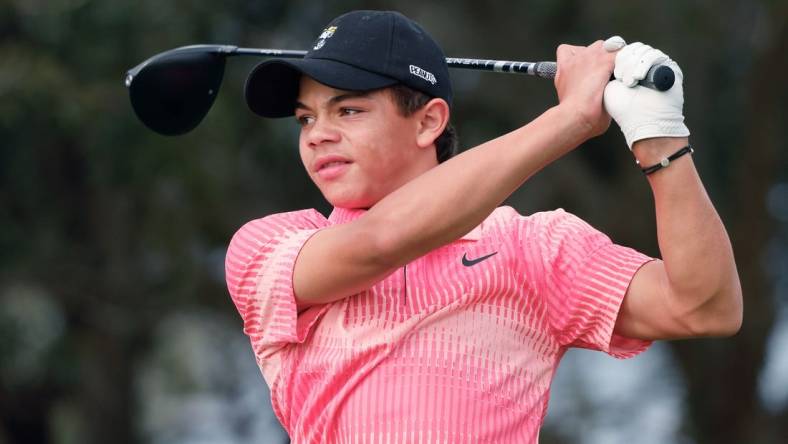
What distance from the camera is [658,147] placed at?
356 cm

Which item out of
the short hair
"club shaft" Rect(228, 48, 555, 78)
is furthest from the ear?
"club shaft" Rect(228, 48, 555, 78)

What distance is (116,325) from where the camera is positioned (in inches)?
603

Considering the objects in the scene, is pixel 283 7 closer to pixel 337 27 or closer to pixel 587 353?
pixel 587 353

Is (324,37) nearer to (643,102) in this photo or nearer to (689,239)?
(643,102)

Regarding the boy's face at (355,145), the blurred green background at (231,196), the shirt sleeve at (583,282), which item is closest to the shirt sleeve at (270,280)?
the boy's face at (355,145)

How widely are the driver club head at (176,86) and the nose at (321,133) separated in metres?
0.85

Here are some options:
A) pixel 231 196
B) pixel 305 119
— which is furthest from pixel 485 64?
pixel 231 196

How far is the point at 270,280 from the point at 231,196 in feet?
33.0

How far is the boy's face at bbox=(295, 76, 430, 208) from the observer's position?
3.95 m

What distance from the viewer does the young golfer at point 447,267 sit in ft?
11.7

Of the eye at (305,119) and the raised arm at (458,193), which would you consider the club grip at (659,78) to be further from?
the eye at (305,119)

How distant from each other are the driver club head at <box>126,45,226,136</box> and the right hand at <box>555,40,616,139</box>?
1.40m

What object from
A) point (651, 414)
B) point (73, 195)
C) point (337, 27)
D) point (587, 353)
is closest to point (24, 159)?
point (73, 195)

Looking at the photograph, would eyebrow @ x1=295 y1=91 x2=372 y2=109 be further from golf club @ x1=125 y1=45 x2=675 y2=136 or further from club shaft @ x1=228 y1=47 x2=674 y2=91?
golf club @ x1=125 y1=45 x2=675 y2=136
